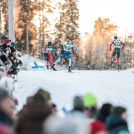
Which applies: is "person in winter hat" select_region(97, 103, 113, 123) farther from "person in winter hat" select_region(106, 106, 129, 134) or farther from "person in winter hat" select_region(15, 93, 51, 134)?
"person in winter hat" select_region(15, 93, 51, 134)

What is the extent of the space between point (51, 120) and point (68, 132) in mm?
186

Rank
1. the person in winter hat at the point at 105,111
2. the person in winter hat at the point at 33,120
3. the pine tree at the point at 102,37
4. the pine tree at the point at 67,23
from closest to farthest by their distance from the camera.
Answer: the person in winter hat at the point at 33,120, the person in winter hat at the point at 105,111, the pine tree at the point at 67,23, the pine tree at the point at 102,37

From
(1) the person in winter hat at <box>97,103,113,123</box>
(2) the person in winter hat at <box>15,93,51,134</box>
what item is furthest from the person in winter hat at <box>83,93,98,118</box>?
(2) the person in winter hat at <box>15,93,51,134</box>

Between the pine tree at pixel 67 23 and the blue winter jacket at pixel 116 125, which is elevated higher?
the pine tree at pixel 67 23

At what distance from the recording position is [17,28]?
103ft

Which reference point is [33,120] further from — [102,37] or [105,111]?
[102,37]

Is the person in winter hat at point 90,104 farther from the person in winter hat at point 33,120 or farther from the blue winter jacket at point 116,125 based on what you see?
the person in winter hat at point 33,120

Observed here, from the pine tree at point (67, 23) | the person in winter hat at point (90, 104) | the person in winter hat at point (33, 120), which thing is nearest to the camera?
the person in winter hat at point (33, 120)

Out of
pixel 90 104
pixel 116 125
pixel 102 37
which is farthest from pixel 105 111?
pixel 102 37

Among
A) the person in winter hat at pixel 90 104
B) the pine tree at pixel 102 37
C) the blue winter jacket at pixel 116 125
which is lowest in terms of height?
the blue winter jacket at pixel 116 125

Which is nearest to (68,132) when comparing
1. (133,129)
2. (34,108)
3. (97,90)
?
(34,108)

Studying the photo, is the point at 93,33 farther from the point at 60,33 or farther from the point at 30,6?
the point at 30,6

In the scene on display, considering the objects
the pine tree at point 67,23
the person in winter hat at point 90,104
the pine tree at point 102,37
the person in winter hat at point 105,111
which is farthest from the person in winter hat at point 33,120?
the pine tree at point 102,37

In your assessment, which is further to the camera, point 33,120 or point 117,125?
point 117,125
